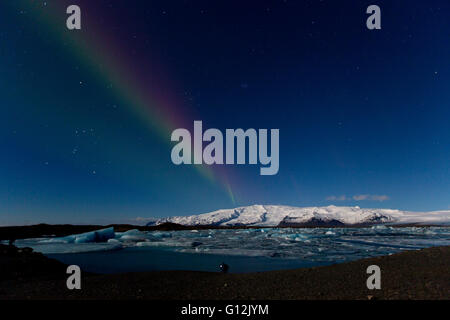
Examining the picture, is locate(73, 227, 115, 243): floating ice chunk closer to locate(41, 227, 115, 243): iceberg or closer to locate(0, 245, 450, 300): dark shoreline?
locate(41, 227, 115, 243): iceberg

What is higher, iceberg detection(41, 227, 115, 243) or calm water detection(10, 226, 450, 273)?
calm water detection(10, 226, 450, 273)

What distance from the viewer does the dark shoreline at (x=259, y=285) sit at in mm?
7062

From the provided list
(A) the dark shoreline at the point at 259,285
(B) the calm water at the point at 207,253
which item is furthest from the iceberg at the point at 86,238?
(A) the dark shoreline at the point at 259,285

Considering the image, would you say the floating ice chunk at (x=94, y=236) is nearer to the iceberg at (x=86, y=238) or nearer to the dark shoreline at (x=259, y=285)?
the iceberg at (x=86, y=238)

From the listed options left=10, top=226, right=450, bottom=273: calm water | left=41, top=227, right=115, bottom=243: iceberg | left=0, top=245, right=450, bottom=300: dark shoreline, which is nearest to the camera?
left=0, top=245, right=450, bottom=300: dark shoreline

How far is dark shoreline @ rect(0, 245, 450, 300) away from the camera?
Answer: 7062mm

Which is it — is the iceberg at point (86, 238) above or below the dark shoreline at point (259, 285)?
below

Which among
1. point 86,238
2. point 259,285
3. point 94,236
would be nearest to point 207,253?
point 259,285

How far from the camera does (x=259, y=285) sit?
8359mm

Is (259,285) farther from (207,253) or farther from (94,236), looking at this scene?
(94,236)

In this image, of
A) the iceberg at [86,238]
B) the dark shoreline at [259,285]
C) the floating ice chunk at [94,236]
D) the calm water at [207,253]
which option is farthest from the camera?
the floating ice chunk at [94,236]

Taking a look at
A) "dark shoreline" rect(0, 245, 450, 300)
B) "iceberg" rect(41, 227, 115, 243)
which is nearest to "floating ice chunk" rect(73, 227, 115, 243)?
"iceberg" rect(41, 227, 115, 243)
